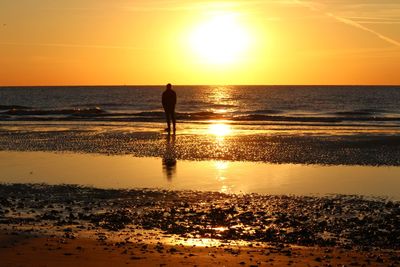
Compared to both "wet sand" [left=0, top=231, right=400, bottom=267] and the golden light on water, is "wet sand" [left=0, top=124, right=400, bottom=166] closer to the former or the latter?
the golden light on water

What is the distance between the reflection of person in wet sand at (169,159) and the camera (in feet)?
51.5

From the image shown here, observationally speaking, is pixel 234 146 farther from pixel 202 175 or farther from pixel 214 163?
pixel 202 175

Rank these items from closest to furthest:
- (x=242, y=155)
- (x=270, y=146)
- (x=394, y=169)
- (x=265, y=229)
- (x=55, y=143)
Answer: (x=265, y=229)
(x=394, y=169)
(x=242, y=155)
(x=270, y=146)
(x=55, y=143)

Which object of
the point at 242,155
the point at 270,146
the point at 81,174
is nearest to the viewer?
the point at 81,174

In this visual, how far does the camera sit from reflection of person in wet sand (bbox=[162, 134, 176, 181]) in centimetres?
1569

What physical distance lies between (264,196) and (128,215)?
3067 mm

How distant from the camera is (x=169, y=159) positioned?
1858cm

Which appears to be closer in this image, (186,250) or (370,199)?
(186,250)

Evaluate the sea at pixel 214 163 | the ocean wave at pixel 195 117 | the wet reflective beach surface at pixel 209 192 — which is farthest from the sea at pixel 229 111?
the wet reflective beach surface at pixel 209 192

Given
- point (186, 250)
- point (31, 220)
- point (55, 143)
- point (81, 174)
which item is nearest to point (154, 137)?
point (55, 143)

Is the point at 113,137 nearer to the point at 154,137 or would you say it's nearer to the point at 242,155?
the point at 154,137

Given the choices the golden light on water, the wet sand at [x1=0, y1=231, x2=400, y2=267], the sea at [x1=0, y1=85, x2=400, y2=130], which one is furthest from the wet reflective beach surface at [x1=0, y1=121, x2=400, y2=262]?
the sea at [x1=0, y1=85, x2=400, y2=130]

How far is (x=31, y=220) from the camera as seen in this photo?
33.2 ft

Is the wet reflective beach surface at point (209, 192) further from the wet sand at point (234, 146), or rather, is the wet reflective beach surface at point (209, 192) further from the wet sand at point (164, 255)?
the wet sand at point (164, 255)
